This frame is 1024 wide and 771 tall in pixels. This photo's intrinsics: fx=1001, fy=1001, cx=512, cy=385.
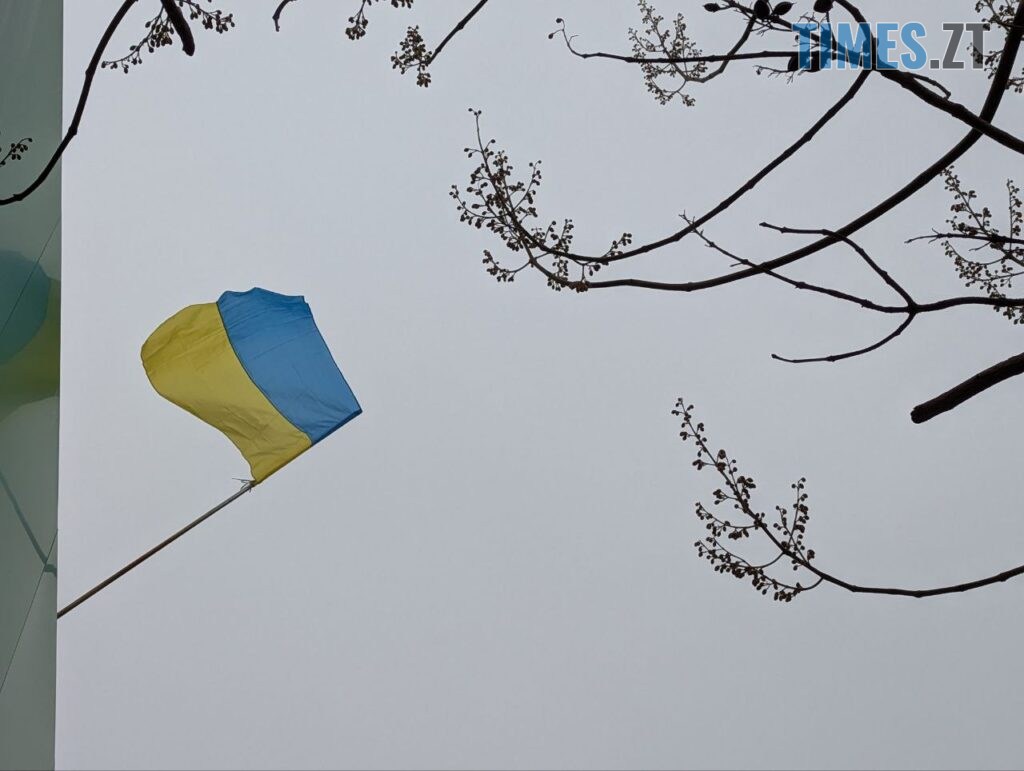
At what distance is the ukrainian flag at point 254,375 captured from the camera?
632 centimetres

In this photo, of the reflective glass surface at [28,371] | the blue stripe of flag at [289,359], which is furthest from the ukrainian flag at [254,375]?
the reflective glass surface at [28,371]

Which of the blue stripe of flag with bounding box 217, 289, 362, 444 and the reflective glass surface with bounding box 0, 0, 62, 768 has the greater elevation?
the blue stripe of flag with bounding box 217, 289, 362, 444

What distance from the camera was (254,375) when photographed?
6.32m

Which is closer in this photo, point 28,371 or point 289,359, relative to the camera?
point 28,371

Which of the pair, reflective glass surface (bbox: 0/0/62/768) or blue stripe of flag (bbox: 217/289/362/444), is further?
blue stripe of flag (bbox: 217/289/362/444)

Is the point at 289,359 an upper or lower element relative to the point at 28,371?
upper

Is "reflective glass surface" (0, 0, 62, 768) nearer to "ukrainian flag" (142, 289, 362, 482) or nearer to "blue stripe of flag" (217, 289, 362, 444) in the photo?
"ukrainian flag" (142, 289, 362, 482)

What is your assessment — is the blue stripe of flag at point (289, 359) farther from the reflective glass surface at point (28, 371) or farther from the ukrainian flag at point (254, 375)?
the reflective glass surface at point (28, 371)

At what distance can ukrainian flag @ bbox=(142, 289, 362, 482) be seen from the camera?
6.32 metres

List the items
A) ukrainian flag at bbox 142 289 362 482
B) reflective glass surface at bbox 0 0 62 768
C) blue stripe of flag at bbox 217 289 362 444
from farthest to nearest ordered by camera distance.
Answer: blue stripe of flag at bbox 217 289 362 444
ukrainian flag at bbox 142 289 362 482
reflective glass surface at bbox 0 0 62 768

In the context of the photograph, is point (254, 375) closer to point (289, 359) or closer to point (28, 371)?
point (289, 359)

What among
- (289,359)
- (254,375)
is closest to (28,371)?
(254,375)

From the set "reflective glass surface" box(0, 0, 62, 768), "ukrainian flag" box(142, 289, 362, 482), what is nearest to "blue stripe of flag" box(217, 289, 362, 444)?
"ukrainian flag" box(142, 289, 362, 482)

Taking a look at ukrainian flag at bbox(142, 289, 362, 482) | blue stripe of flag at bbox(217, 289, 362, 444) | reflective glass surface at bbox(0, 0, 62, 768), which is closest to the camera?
reflective glass surface at bbox(0, 0, 62, 768)
